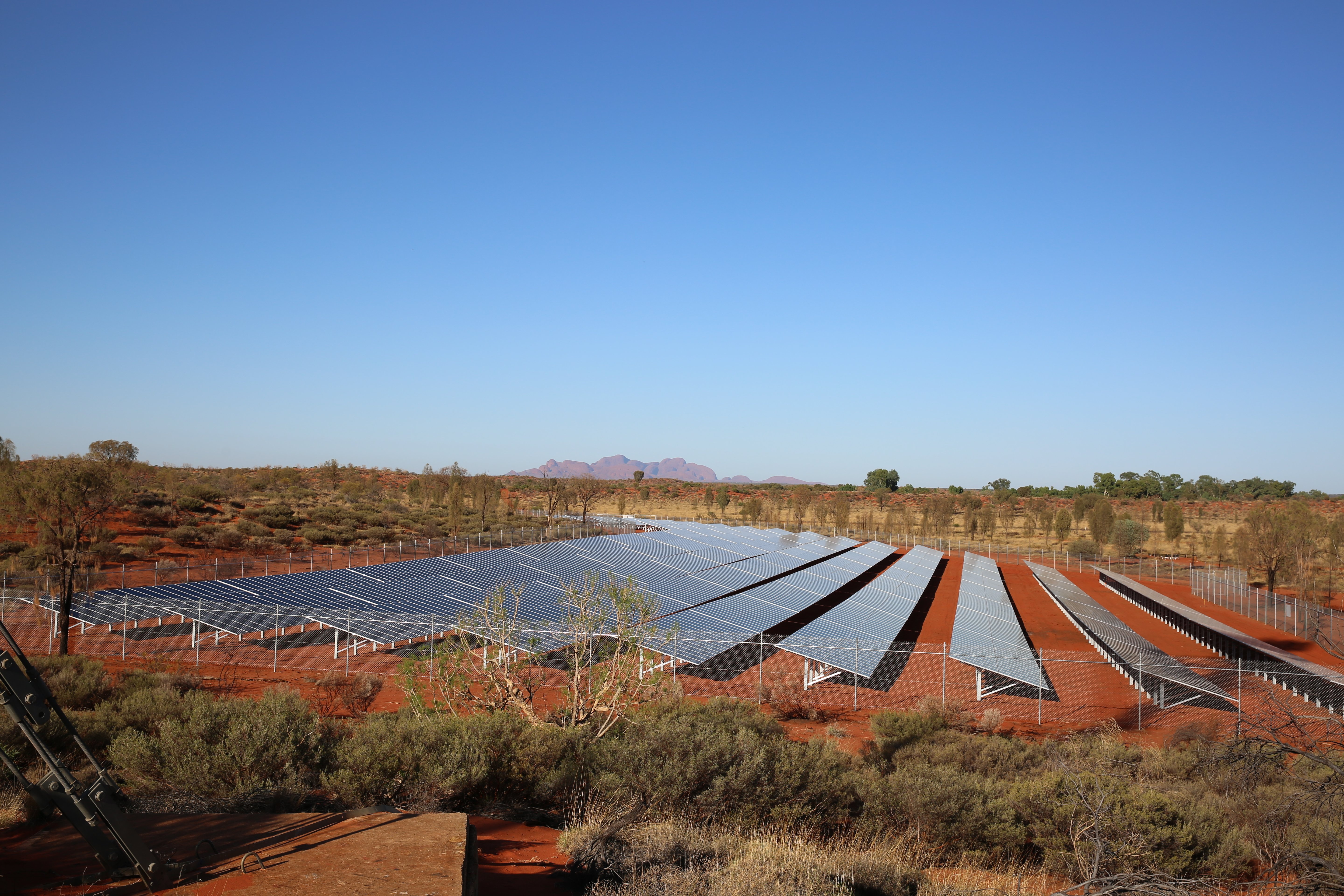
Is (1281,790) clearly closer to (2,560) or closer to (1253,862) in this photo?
(1253,862)

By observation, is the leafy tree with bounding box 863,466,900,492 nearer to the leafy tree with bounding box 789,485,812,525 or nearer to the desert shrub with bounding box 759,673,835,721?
the leafy tree with bounding box 789,485,812,525

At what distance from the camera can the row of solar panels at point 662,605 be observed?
18000mm

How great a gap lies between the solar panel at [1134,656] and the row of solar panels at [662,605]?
0.26ft

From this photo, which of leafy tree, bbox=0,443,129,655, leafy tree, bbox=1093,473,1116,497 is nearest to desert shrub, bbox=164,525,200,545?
leafy tree, bbox=0,443,129,655

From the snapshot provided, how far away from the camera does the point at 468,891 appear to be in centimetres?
539

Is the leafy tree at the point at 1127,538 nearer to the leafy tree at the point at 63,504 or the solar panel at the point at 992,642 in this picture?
the solar panel at the point at 992,642

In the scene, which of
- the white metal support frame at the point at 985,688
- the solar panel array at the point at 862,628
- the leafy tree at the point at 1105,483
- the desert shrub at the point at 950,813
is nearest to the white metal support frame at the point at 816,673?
the solar panel array at the point at 862,628

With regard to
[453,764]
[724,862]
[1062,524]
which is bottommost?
[724,862]

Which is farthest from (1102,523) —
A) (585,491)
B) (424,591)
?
(424,591)

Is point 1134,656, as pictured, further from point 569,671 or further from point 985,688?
point 569,671

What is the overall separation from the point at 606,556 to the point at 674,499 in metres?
78.1

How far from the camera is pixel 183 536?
3756 centimetres

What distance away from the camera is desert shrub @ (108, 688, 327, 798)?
296 inches

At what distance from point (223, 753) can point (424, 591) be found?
49.0 feet
